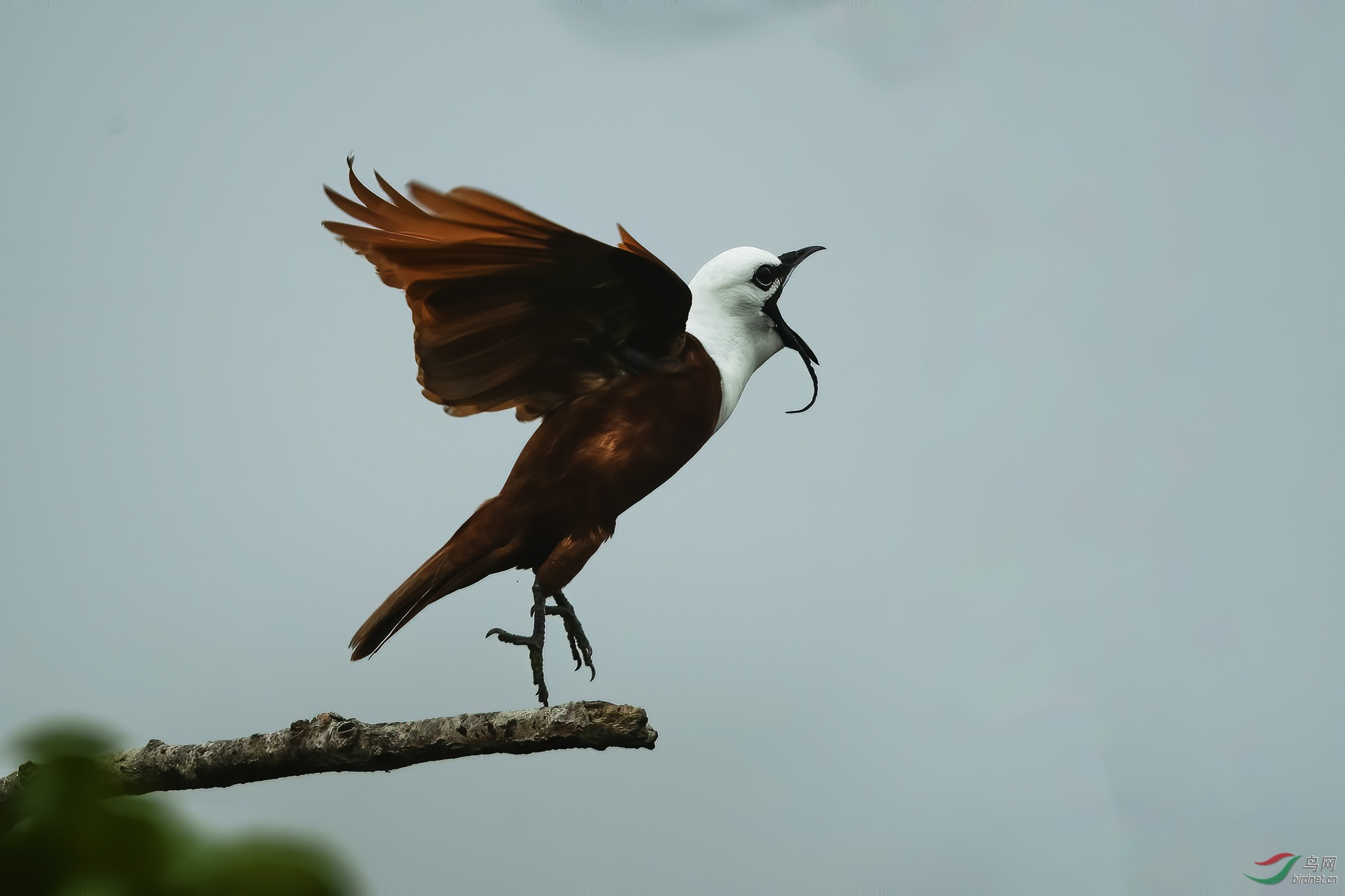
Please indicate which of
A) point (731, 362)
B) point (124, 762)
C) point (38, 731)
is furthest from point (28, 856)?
point (731, 362)

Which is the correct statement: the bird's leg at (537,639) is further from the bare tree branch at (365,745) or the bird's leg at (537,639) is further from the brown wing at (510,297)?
the brown wing at (510,297)

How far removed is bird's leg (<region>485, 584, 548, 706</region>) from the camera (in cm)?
189

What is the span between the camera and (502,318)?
1.96 m

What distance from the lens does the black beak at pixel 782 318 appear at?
225cm

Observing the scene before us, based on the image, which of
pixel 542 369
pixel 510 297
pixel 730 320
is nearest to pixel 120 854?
pixel 510 297

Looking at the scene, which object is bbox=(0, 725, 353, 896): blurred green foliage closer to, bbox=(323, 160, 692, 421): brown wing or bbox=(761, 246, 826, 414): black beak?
bbox=(323, 160, 692, 421): brown wing

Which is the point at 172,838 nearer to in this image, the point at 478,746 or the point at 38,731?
the point at 38,731

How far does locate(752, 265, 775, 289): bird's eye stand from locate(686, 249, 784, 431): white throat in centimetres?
2

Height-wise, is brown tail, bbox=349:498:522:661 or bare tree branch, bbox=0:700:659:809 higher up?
brown tail, bbox=349:498:522:661

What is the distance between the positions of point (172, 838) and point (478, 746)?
55.1 inches

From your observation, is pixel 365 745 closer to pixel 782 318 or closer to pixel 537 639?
pixel 537 639

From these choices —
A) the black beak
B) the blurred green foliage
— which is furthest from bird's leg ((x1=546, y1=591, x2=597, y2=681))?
the blurred green foliage

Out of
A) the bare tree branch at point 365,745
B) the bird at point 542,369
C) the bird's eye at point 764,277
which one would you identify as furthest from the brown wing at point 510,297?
the bare tree branch at point 365,745

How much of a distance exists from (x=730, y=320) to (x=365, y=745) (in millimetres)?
1074
